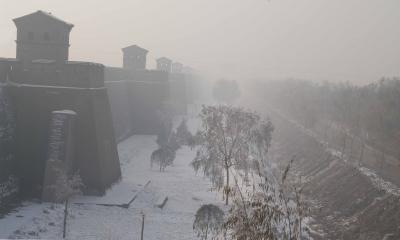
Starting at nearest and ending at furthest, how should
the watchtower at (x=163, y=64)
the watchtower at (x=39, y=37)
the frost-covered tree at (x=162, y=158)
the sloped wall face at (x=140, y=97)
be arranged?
the watchtower at (x=39, y=37) → the frost-covered tree at (x=162, y=158) → the sloped wall face at (x=140, y=97) → the watchtower at (x=163, y=64)

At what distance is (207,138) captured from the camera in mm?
21531

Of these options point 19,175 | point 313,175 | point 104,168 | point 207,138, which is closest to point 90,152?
point 104,168

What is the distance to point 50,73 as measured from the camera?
59.3ft

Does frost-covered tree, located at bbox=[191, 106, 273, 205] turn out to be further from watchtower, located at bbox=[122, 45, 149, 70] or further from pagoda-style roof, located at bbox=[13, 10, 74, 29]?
watchtower, located at bbox=[122, 45, 149, 70]

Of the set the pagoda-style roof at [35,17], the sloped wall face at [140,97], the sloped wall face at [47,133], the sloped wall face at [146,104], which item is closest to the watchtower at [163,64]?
the sloped wall face at [140,97]

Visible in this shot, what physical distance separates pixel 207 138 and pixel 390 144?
40.8 ft

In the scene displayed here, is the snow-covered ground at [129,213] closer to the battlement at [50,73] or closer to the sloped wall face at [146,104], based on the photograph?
the battlement at [50,73]

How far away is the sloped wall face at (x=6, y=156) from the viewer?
15.9 meters

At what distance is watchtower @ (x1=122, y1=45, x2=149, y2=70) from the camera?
124 ft

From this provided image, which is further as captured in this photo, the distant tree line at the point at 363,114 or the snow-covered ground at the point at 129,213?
the distant tree line at the point at 363,114

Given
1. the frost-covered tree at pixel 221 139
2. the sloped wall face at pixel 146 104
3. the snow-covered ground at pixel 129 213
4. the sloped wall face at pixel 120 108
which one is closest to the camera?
the snow-covered ground at pixel 129 213

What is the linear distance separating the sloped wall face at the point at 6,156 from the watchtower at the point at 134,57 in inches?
824

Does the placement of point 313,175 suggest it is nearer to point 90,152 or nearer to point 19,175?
point 90,152

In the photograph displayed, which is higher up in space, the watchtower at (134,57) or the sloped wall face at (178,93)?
the watchtower at (134,57)
